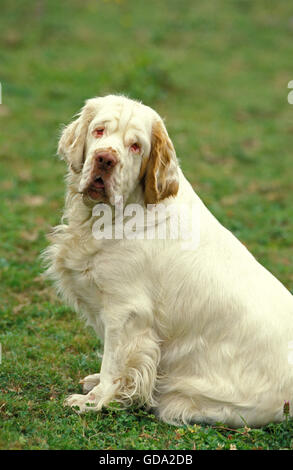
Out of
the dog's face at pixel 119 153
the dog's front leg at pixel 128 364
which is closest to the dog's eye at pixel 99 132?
the dog's face at pixel 119 153

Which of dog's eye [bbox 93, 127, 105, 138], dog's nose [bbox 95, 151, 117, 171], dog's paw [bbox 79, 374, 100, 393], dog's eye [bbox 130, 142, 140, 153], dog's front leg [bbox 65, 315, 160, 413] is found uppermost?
dog's eye [bbox 93, 127, 105, 138]

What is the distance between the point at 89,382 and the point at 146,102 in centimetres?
754

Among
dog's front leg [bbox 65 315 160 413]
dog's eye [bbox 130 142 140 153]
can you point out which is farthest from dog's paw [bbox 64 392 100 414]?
dog's eye [bbox 130 142 140 153]

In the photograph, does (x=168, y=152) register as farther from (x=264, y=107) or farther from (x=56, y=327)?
(x=264, y=107)

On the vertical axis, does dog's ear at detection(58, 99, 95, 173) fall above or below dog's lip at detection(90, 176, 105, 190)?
above

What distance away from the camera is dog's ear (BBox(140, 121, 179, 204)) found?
389 cm

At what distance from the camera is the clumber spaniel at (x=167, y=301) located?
3.86m

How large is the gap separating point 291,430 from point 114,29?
1224cm

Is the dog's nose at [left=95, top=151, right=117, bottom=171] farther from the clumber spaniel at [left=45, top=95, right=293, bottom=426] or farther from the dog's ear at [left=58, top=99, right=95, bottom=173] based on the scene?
the dog's ear at [left=58, top=99, right=95, bottom=173]

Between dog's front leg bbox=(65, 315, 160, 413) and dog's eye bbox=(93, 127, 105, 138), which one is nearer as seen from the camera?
dog's eye bbox=(93, 127, 105, 138)

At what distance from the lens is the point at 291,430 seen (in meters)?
3.81

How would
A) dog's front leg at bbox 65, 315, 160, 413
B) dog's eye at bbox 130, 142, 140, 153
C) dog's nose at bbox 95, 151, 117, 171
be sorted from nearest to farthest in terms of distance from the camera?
dog's nose at bbox 95, 151, 117, 171
dog's eye at bbox 130, 142, 140, 153
dog's front leg at bbox 65, 315, 160, 413

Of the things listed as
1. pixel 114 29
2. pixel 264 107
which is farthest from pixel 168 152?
pixel 114 29

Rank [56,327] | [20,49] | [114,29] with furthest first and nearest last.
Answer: [114,29]
[20,49]
[56,327]
